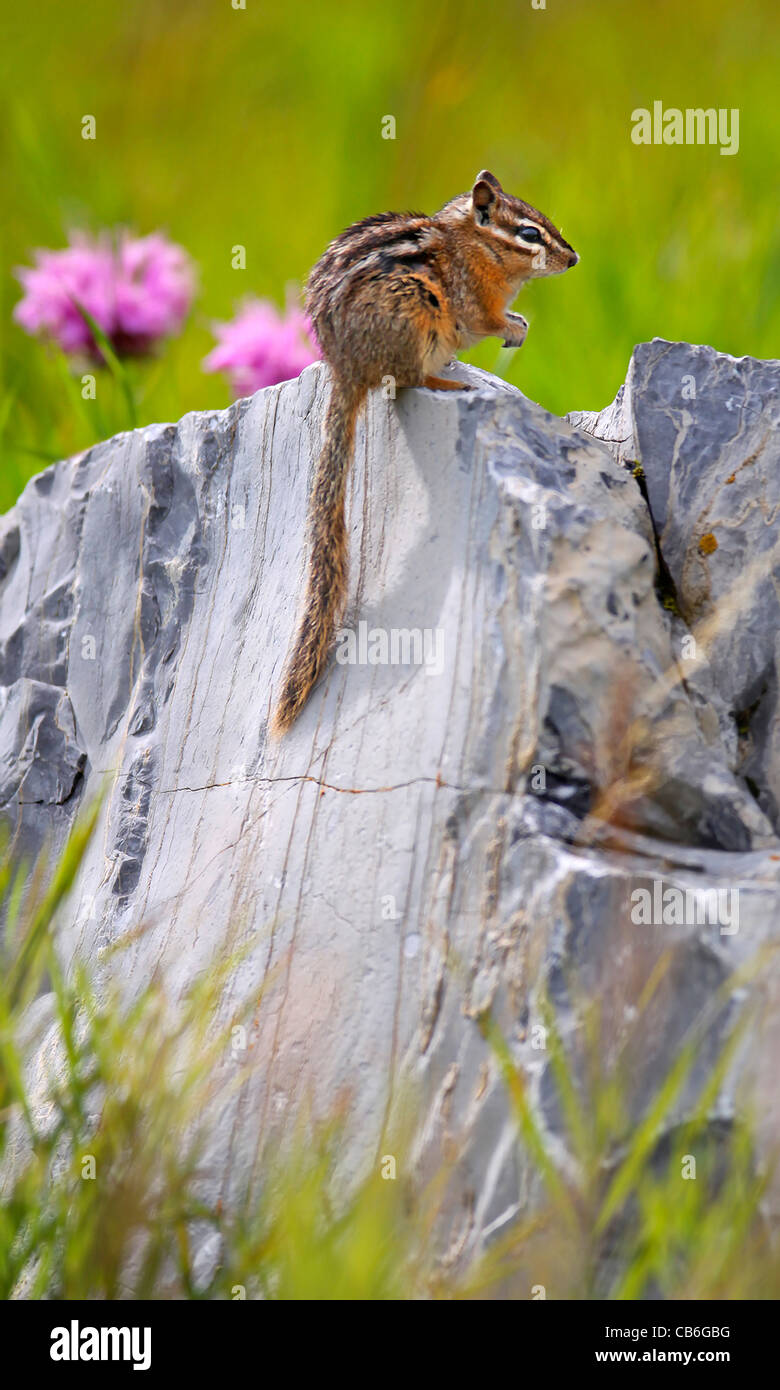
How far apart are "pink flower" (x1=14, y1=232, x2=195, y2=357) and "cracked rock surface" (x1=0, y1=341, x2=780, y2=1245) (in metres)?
1.43

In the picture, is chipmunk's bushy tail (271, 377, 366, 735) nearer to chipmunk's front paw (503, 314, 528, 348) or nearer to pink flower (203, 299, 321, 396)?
chipmunk's front paw (503, 314, 528, 348)

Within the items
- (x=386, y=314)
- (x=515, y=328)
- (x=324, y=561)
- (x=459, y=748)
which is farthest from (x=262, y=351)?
(x=459, y=748)

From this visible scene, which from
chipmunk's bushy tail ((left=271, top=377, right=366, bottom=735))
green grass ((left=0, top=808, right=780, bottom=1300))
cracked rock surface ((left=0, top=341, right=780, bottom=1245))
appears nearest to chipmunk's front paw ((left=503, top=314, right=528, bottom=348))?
cracked rock surface ((left=0, top=341, right=780, bottom=1245))

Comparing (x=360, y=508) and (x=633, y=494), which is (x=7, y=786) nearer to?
(x=360, y=508)

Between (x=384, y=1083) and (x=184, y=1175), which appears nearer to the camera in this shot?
(x=184, y=1175)

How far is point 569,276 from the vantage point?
5148 mm

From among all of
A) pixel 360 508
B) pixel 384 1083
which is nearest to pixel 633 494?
Result: pixel 360 508

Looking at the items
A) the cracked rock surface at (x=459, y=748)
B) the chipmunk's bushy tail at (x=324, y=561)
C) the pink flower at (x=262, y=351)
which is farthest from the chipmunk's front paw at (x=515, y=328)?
the pink flower at (x=262, y=351)

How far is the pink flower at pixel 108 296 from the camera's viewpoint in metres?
4.26

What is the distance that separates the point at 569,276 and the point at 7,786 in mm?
3191

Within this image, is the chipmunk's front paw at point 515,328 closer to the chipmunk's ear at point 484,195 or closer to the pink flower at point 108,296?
the chipmunk's ear at point 484,195

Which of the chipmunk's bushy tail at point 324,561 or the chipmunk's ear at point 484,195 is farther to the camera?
the chipmunk's ear at point 484,195

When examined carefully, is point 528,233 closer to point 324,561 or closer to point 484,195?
point 484,195

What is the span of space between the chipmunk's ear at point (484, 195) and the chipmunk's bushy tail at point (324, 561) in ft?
2.23
